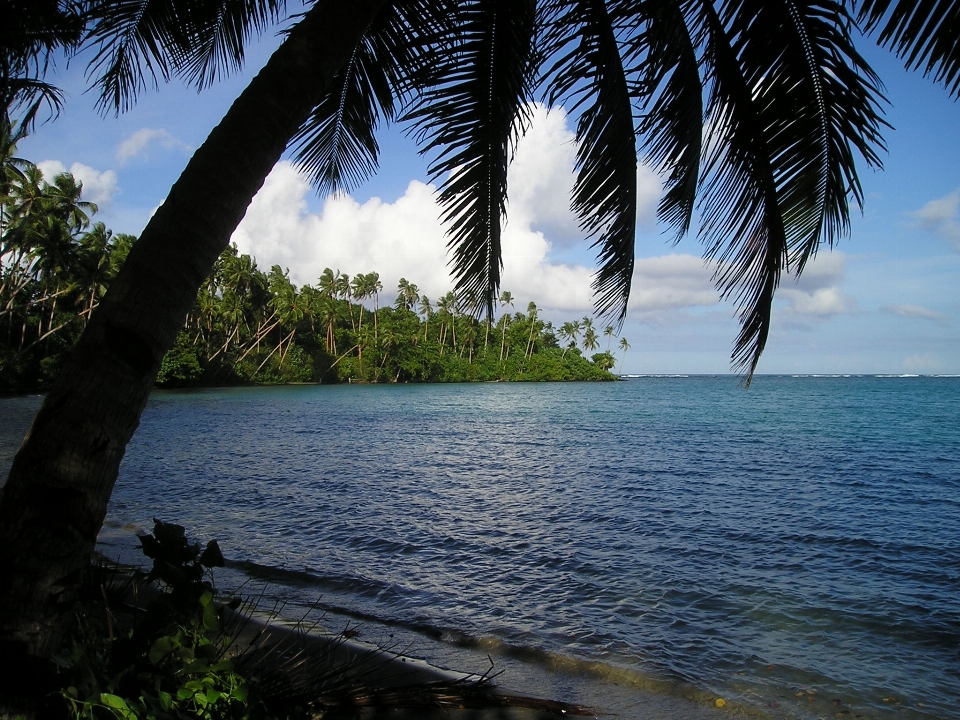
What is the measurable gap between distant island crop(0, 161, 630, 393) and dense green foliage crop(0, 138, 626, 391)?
0.14 meters

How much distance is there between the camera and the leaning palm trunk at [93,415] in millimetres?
1896

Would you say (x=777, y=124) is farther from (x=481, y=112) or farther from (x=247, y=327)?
(x=247, y=327)

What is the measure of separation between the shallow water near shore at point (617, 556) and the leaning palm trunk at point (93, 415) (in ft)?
13.9

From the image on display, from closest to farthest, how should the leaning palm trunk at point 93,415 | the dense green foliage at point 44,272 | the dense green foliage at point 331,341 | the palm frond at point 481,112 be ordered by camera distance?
the leaning palm trunk at point 93,415 < the palm frond at point 481,112 < the dense green foliage at point 44,272 < the dense green foliage at point 331,341

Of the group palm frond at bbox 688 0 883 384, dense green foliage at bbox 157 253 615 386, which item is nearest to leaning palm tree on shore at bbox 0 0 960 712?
palm frond at bbox 688 0 883 384

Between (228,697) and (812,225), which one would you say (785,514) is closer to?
(812,225)

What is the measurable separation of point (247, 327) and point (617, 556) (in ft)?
240

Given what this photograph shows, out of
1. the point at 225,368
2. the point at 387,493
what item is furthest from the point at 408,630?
the point at 225,368

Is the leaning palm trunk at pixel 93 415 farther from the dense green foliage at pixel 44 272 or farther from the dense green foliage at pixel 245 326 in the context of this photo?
the dense green foliage at pixel 44 272

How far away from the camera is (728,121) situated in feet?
11.8

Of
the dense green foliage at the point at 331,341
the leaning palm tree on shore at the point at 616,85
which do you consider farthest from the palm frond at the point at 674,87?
the dense green foliage at the point at 331,341

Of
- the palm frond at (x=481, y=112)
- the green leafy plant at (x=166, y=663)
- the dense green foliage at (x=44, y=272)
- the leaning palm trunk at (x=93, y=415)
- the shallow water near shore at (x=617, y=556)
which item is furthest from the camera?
the dense green foliage at (x=44, y=272)

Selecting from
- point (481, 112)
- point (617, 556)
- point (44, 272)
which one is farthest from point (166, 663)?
point (44, 272)

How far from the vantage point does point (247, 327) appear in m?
77.2
